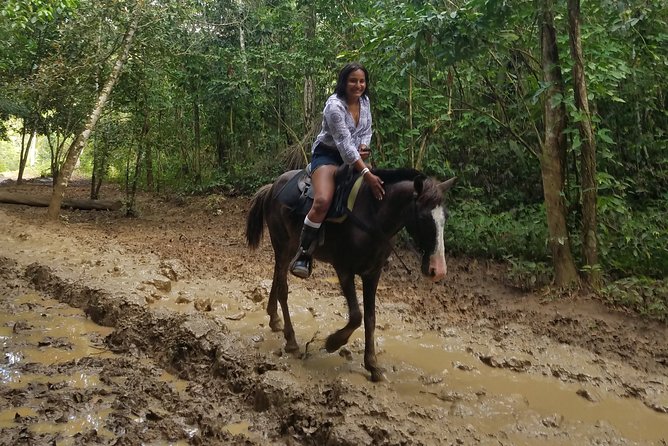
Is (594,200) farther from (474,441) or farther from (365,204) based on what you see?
(474,441)

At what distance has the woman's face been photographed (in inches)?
170

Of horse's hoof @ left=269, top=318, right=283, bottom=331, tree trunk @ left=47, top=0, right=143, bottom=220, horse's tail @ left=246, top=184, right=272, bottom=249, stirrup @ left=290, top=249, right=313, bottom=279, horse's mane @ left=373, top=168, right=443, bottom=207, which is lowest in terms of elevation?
horse's hoof @ left=269, top=318, right=283, bottom=331

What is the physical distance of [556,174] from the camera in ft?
20.9

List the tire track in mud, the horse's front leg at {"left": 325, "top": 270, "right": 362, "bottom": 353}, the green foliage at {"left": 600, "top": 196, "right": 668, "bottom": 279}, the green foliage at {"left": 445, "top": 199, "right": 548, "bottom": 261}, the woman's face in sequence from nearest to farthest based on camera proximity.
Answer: the tire track in mud < the horse's front leg at {"left": 325, "top": 270, "right": 362, "bottom": 353} < the woman's face < the green foliage at {"left": 600, "top": 196, "right": 668, "bottom": 279} < the green foliage at {"left": 445, "top": 199, "right": 548, "bottom": 261}

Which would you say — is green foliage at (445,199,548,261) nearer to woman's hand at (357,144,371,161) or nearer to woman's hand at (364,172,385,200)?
woman's hand at (357,144,371,161)

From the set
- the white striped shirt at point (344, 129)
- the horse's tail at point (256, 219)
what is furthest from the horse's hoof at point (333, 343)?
the horse's tail at point (256, 219)

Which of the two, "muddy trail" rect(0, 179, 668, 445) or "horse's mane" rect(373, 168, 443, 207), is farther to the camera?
"horse's mane" rect(373, 168, 443, 207)

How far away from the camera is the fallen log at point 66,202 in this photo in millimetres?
14695

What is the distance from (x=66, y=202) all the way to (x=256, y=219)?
11540 millimetres

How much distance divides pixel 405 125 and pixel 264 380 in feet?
24.8

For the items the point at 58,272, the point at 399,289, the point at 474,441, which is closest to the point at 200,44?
the point at 58,272

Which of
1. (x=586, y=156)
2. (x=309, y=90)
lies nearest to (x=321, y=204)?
(x=586, y=156)

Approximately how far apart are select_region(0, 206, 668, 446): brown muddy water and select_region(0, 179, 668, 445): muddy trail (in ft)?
0.06

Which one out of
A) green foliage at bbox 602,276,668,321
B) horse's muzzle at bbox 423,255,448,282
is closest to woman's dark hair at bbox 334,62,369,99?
horse's muzzle at bbox 423,255,448,282
